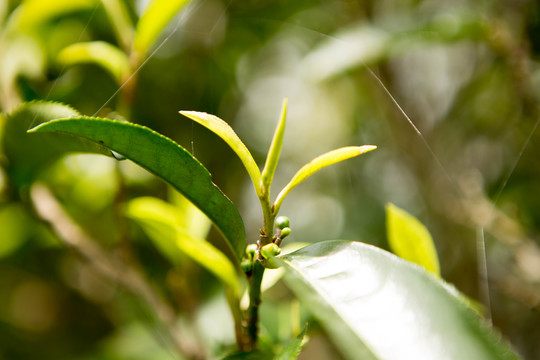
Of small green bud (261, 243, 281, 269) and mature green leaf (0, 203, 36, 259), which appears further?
mature green leaf (0, 203, 36, 259)

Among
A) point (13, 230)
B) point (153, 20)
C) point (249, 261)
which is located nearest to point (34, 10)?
point (153, 20)

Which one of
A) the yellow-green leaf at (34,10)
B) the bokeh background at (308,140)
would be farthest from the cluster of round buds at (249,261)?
the yellow-green leaf at (34,10)

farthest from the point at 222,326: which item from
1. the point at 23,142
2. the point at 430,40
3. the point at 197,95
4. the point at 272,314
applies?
the point at 430,40

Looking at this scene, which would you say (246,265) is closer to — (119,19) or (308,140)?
(119,19)

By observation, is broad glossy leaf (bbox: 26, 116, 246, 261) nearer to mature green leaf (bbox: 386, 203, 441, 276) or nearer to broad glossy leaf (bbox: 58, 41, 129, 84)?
mature green leaf (bbox: 386, 203, 441, 276)

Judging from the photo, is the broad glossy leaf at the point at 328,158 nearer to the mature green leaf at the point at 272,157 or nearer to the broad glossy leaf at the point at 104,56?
the mature green leaf at the point at 272,157

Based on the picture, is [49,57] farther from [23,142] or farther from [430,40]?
[430,40]

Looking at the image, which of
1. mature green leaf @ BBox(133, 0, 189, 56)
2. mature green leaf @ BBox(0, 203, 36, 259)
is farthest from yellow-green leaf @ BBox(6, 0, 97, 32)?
mature green leaf @ BBox(0, 203, 36, 259)
